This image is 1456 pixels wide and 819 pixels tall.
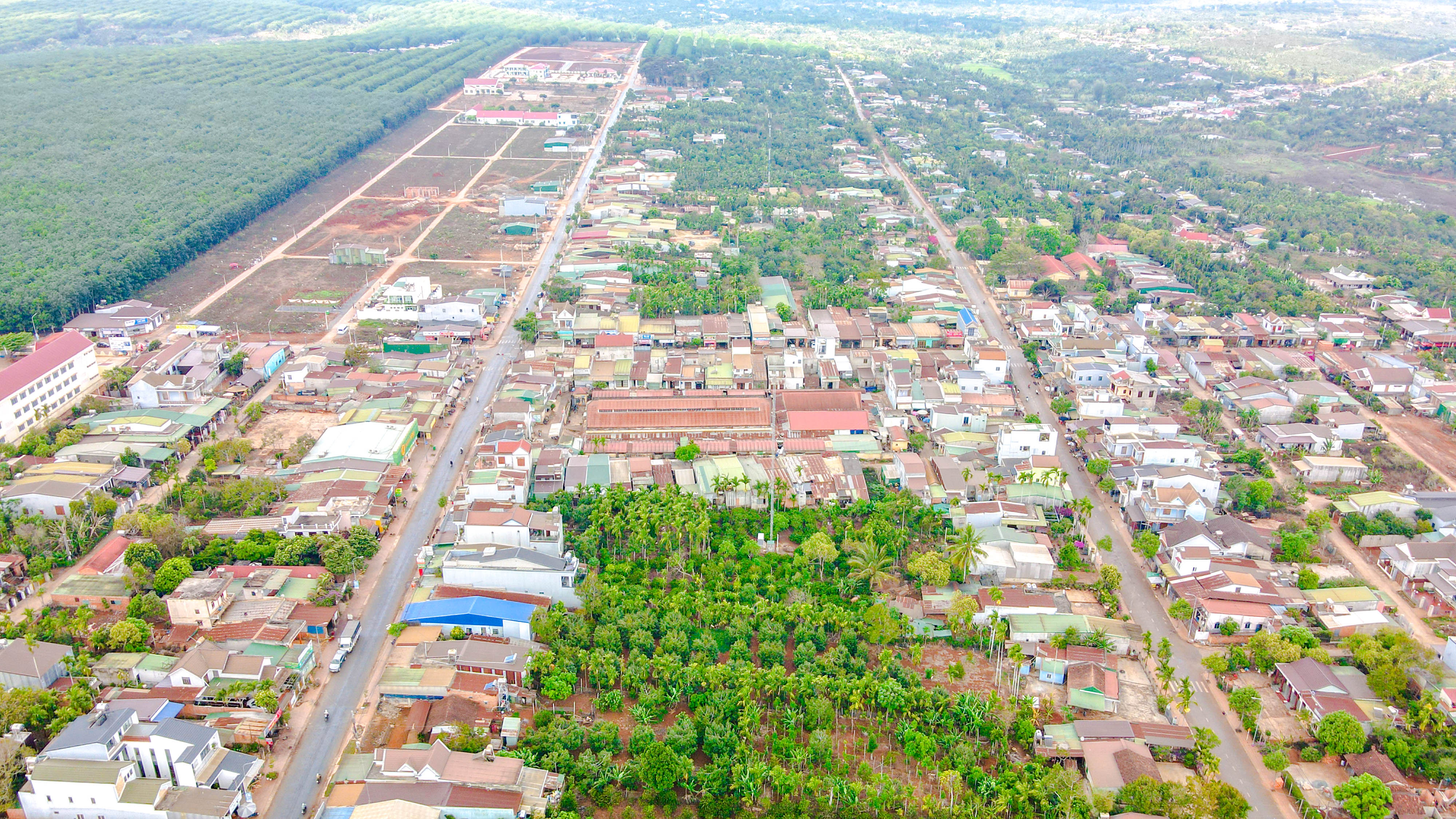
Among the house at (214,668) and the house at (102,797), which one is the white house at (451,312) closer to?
the house at (214,668)

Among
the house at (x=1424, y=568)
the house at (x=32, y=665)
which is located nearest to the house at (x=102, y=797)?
the house at (x=32, y=665)

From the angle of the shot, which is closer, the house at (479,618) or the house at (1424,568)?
the house at (479,618)

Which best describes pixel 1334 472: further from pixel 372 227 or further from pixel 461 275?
pixel 372 227

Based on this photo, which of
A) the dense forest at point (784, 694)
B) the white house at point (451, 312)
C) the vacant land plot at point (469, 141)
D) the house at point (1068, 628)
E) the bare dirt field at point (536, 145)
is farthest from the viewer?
the vacant land plot at point (469, 141)

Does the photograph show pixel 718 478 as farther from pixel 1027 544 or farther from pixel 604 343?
pixel 604 343

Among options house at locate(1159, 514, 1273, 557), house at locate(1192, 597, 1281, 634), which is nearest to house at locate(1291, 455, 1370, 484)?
house at locate(1159, 514, 1273, 557)

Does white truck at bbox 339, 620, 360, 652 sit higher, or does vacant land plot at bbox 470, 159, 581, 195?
vacant land plot at bbox 470, 159, 581, 195

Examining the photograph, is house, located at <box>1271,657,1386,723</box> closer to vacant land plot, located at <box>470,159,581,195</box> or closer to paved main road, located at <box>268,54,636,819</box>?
paved main road, located at <box>268,54,636,819</box>
